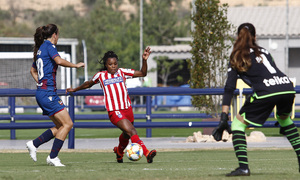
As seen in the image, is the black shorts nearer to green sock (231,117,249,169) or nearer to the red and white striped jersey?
green sock (231,117,249,169)

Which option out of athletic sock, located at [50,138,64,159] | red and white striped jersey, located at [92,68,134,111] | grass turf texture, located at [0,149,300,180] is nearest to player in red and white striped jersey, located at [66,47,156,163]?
red and white striped jersey, located at [92,68,134,111]

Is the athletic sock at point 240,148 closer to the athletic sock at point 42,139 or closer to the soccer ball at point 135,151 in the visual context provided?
the soccer ball at point 135,151

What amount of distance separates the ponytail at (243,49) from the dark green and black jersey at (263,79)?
0.19 feet

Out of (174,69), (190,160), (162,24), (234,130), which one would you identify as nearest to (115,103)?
(190,160)

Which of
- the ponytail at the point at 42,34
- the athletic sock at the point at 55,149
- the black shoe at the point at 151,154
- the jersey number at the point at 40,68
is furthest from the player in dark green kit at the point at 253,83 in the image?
the ponytail at the point at 42,34

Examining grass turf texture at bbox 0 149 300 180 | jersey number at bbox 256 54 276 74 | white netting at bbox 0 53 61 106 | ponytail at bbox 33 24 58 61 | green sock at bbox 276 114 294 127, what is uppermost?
ponytail at bbox 33 24 58 61

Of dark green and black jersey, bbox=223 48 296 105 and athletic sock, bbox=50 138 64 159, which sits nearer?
dark green and black jersey, bbox=223 48 296 105

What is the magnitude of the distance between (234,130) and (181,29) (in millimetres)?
65253

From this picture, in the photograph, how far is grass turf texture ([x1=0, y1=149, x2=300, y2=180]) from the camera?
7.09 m


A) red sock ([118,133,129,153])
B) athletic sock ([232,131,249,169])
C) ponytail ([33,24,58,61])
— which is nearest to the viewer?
athletic sock ([232,131,249,169])

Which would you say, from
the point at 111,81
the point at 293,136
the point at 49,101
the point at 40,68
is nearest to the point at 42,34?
the point at 40,68

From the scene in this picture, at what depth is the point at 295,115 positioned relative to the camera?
12906 mm

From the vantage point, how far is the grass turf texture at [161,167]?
7.09 metres

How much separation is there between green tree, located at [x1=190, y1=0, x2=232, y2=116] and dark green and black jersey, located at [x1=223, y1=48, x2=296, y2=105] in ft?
29.2
